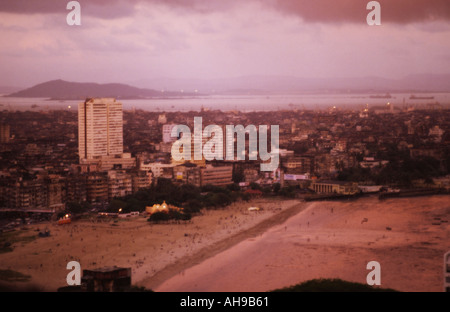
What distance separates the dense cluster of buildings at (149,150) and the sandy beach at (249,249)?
6.11ft

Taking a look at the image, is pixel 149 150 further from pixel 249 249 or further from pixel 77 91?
pixel 249 249

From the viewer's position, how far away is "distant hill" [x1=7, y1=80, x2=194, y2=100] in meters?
14.4

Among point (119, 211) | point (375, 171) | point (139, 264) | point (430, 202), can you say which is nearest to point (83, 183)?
point (119, 211)

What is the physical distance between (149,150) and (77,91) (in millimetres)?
2113

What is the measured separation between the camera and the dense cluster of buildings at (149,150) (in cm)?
1098

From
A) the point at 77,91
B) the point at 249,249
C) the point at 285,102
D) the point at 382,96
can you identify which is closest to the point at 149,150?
the point at 77,91

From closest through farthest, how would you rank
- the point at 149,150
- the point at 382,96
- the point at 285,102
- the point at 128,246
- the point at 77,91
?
1. the point at 128,246
2. the point at 77,91
3. the point at 149,150
4. the point at 382,96
5. the point at 285,102

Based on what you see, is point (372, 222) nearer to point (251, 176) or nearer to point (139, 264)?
point (139, 264)

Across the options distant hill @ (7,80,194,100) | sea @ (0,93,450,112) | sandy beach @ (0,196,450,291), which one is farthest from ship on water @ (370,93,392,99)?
sandy beach @ (0,196,450,291)

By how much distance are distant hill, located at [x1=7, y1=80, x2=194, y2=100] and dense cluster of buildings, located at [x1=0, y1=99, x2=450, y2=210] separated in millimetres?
425

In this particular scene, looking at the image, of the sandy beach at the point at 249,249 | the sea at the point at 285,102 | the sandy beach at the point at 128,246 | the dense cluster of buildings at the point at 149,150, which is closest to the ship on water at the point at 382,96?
the sea at the point at 285,102

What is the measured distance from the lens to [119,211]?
962 cm

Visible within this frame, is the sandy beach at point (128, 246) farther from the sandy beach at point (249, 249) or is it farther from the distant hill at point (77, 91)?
the distant hill at point (77, 91)

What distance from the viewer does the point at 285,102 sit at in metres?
25.0
